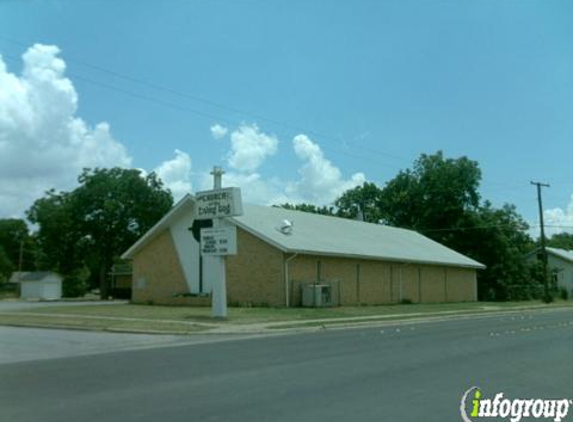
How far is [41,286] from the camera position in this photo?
2709 inches

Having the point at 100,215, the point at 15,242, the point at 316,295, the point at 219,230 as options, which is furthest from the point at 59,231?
the point at 15,242

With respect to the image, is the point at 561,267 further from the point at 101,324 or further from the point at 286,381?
the point at 286,381

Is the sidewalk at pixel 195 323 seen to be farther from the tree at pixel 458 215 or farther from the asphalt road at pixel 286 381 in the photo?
the tree at pixel 458 215

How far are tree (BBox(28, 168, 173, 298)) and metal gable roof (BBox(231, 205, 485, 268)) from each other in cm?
2204

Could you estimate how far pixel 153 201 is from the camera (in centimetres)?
6112

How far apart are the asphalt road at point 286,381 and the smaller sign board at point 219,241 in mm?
8820

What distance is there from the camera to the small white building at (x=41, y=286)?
67.4 meters

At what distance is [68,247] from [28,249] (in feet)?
159

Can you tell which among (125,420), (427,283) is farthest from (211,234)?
(427,283)

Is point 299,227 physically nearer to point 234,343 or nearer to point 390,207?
point 234,343

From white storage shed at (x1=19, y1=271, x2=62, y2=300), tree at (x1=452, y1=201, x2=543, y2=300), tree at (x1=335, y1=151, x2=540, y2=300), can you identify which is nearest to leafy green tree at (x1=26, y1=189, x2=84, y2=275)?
white storage shed at (x1=19, y1=271, x2=62, y2=300)

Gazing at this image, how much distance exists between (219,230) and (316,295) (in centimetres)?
876

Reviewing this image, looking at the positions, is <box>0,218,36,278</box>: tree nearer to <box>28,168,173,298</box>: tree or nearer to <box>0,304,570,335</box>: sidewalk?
<box>28,168,173,298</box>: tree

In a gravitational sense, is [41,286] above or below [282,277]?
below
